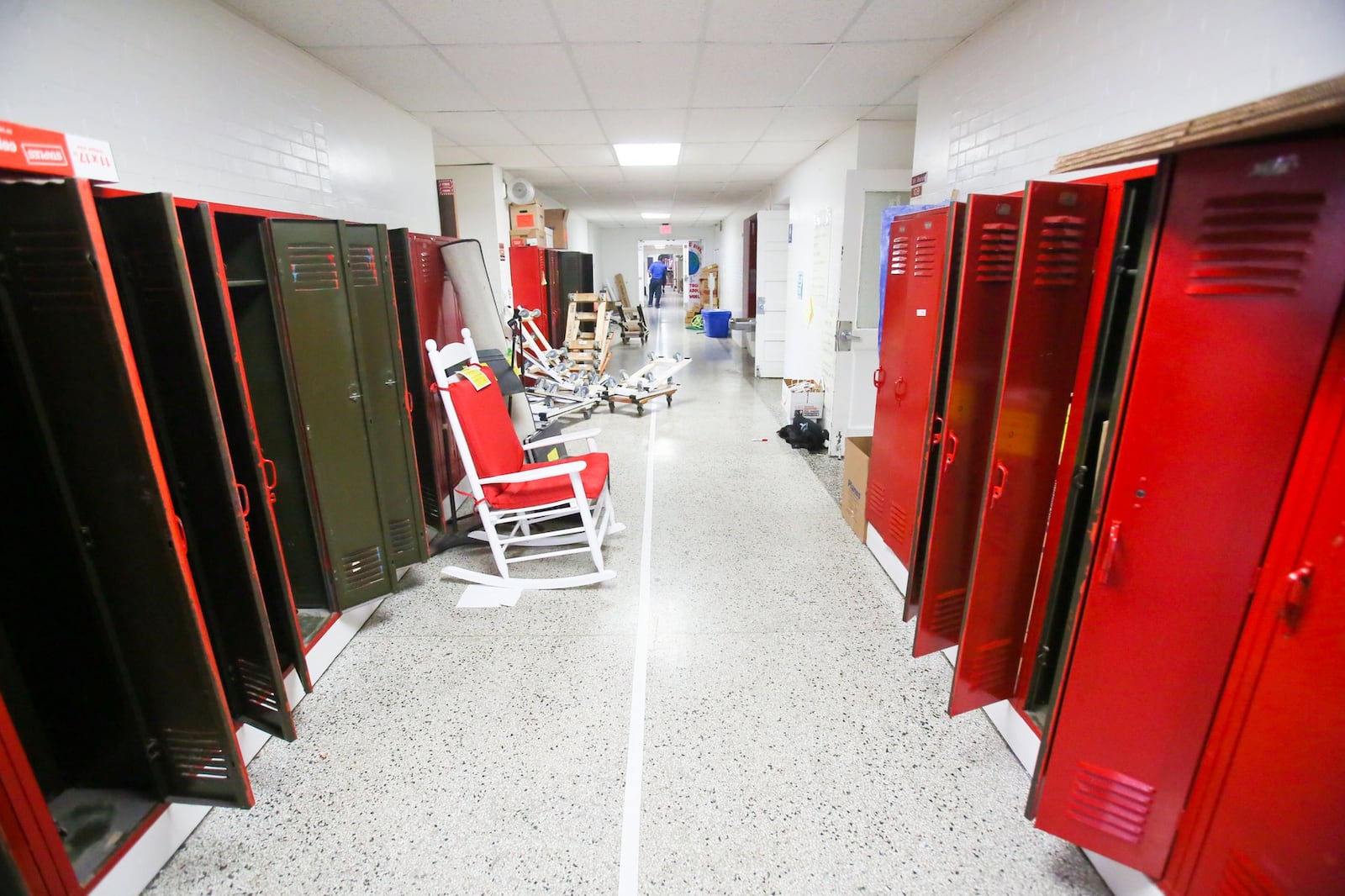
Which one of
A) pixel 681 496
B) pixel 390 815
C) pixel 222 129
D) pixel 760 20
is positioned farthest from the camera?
pixel 681 496

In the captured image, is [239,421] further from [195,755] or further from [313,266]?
[195,755]

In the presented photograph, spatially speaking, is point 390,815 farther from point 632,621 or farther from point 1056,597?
point 1056,597

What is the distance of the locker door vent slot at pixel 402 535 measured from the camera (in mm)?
2746

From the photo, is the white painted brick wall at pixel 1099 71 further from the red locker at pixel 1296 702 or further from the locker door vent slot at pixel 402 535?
the locker door vent slot at pixel 402 535

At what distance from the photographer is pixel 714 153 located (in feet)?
20.2

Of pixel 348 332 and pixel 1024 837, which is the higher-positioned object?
pixel 348 332

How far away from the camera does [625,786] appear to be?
1.85 metres

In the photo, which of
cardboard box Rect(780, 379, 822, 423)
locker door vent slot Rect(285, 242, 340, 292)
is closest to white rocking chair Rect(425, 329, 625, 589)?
locker door vent slot Rect(285, 242, 340, 292)

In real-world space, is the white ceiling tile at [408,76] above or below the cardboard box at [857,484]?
above

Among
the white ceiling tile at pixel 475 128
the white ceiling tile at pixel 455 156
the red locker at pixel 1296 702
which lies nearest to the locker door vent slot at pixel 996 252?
the red locker at pixel 1296 702

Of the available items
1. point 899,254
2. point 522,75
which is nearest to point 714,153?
point 522,75

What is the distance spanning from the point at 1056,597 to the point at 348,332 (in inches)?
109

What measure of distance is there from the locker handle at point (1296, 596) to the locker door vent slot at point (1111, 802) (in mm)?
563

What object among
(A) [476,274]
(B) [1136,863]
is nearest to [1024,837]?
(B) [1136,863]
